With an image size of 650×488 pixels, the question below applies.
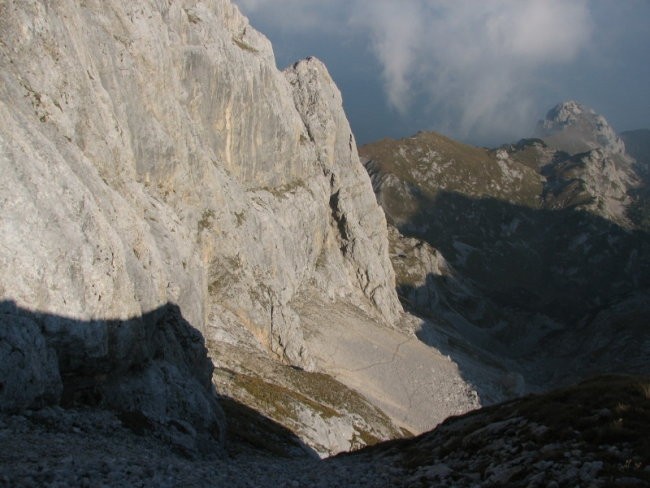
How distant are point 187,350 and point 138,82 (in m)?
26.6

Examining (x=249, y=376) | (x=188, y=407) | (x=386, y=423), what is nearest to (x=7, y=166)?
(x=188, y=407)

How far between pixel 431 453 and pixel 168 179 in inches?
1653

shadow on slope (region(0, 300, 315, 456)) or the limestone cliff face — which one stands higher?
the limestone cliff face

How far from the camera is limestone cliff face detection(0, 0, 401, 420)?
Result: 22.9 m

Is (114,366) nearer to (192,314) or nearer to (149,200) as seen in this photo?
(192,314)

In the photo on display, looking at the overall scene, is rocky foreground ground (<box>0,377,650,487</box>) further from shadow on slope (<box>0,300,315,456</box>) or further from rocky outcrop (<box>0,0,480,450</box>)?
rocky outcrop (<box>0,0,480,450</box>)

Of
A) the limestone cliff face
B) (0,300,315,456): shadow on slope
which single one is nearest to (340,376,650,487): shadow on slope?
(0,300,315,456): shadow on slope

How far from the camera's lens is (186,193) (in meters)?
61.6

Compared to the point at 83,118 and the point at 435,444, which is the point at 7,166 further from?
the point at 435,444

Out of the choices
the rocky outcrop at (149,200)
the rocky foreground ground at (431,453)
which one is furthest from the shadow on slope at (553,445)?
the rocky outcrop at (149,200)

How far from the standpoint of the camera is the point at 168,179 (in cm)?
5662

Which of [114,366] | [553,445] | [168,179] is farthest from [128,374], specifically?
[168,179]

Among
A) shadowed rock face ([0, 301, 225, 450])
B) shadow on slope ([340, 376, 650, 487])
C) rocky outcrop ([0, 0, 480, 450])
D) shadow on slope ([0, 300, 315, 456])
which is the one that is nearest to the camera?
shadow on slope ([340, 376, 650, 487])

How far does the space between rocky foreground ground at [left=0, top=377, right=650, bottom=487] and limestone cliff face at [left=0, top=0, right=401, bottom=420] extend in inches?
178
